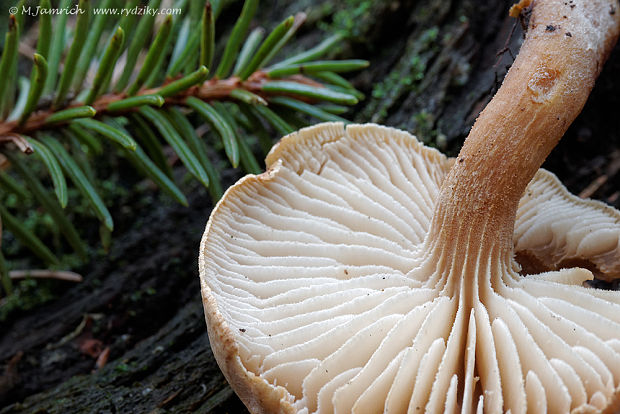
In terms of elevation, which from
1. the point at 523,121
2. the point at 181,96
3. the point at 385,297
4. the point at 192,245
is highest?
the point at 523,121

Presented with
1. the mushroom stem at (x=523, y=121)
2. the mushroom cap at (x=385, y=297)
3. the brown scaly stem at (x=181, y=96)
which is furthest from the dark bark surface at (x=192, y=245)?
the brown scaly stem at (x=181, y=96)

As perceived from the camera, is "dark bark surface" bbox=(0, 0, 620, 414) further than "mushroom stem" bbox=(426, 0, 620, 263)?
Yes

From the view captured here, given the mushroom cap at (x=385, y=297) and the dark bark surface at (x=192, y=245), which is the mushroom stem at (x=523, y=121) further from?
the dark bark surface at (x=192, y=245)

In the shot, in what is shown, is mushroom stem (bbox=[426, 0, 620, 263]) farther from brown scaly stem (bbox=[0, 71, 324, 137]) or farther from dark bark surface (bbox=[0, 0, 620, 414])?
brown scaly stem (bbox=[0, 71, 324, 137])

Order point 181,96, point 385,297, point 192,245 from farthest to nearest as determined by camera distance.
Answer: point 192,245, point 181,96, point 385,297

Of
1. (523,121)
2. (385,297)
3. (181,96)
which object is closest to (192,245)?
(181,96)

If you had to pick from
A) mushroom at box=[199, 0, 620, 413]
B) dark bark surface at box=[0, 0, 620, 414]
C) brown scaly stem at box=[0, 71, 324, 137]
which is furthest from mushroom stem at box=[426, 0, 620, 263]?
brown scaly stem at box=[0, 71, 324, 137]

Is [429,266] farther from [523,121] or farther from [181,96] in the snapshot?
[181,96]
